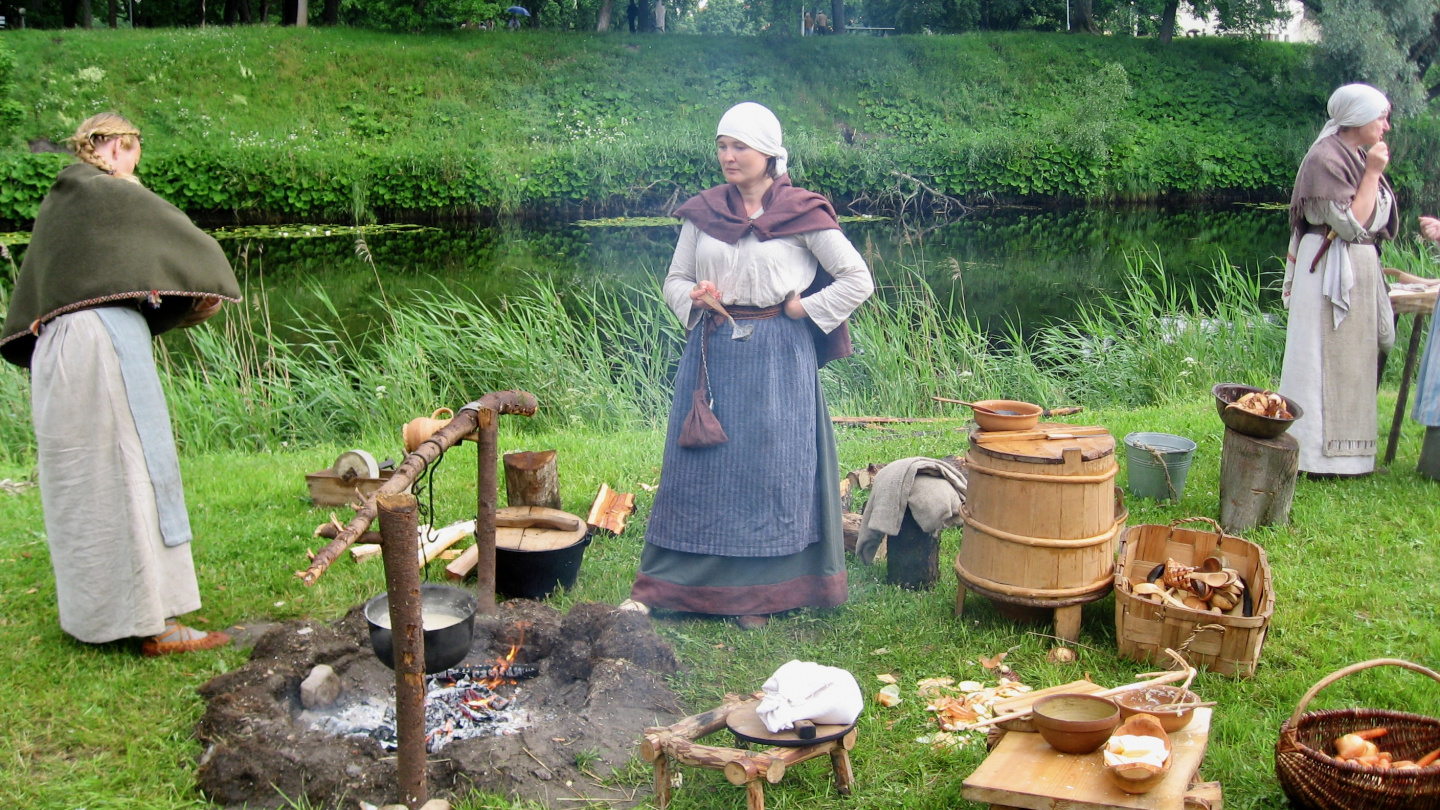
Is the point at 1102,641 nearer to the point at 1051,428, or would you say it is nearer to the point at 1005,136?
the point at 1051,428

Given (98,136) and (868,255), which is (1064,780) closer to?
(98,136)

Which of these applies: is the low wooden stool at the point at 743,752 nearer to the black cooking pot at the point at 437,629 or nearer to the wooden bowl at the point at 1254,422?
the black cooking pot at the point at 437,629

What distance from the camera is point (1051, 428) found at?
13.4 feet

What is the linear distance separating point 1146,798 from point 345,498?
4.13 metres

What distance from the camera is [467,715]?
11.4 ft

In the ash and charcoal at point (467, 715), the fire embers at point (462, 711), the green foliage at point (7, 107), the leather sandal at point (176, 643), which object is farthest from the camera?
the green foliage at point (7, 107)

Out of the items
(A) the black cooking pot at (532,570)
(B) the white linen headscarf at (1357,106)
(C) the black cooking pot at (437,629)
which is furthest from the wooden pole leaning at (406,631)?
(B) the white linen headscarf at (1357,106)

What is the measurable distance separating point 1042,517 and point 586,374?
4690mm

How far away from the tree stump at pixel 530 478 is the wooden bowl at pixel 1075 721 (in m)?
2.57

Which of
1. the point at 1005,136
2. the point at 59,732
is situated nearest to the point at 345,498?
the point at 59,732

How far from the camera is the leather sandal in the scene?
390 cm

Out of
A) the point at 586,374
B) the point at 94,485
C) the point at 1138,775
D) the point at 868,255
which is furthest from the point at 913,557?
the point at 868,255

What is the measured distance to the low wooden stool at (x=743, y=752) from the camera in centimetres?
284

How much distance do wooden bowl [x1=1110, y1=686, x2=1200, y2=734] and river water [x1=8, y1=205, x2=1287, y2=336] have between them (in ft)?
25.3
